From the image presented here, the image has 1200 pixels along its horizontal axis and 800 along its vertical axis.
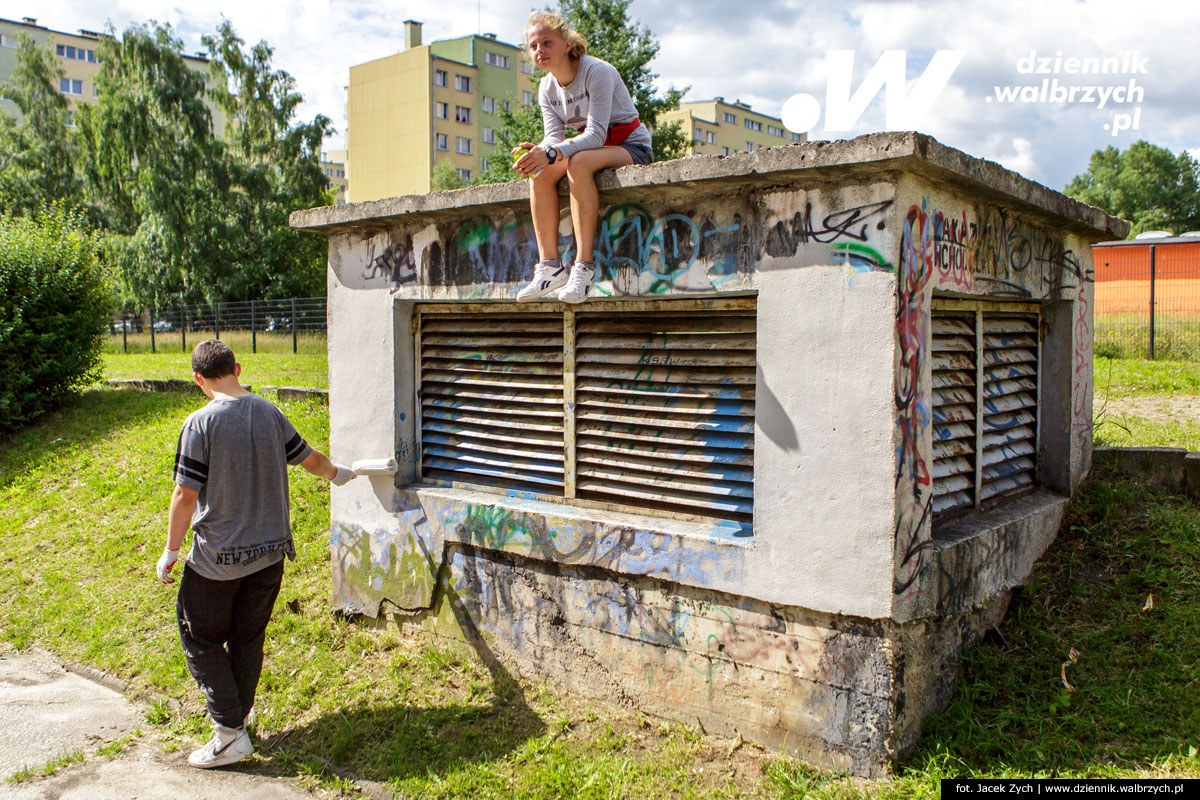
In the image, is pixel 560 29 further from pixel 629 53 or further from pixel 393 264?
pixel 629 53

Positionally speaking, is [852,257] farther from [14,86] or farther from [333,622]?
[14,86]

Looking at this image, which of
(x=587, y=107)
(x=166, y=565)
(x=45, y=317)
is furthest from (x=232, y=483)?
(x=45, y=317)

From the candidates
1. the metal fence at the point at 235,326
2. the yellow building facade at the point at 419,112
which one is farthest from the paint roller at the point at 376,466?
the yellow building facade at the point at 419,112

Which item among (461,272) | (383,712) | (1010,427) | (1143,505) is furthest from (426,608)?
(1143,505)

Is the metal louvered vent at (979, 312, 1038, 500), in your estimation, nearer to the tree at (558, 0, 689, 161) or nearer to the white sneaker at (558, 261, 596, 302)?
the white sneaker at (558, 261, 596, 302)

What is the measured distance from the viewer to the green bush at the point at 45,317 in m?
10.5

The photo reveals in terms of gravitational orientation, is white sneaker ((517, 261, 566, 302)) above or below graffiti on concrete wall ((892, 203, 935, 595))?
above

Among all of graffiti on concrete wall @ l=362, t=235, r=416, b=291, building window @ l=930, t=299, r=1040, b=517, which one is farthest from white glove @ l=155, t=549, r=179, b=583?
building window @ l=930, t=299, r=1040, b=517

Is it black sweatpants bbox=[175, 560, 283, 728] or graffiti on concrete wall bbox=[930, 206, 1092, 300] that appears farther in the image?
black sweatpants bbox=[175, 560, 283, 728]

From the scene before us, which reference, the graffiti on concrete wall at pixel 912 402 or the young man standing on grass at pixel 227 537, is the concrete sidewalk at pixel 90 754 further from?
the graffiti on concrete wall at pixel 912 402

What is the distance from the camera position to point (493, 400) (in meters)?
5.11

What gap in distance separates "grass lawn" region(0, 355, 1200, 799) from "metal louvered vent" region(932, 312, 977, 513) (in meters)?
0.76

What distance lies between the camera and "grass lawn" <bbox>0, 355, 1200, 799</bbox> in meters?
3.70

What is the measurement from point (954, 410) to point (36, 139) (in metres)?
36.7
